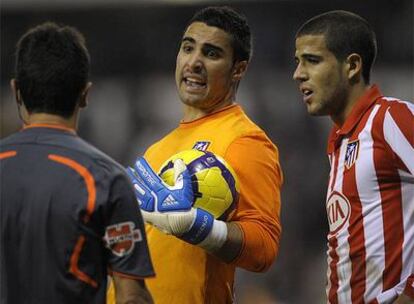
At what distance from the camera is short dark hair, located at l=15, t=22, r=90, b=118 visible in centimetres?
268

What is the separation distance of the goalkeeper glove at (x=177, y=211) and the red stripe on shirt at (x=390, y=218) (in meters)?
0.58

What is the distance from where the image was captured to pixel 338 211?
11.4 ft

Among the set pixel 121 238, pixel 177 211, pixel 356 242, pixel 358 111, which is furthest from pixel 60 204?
pixel 358 111

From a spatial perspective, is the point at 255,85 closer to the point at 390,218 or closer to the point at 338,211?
the point at 338,211

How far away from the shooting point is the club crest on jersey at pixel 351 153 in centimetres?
342

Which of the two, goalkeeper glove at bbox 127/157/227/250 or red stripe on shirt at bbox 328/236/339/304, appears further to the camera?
red stripe on shirt at bbox 328/236/339/304

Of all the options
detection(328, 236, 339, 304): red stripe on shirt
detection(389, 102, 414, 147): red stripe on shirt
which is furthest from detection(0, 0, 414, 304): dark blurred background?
detection(389, 102, 414, 147): red stripe on shirt

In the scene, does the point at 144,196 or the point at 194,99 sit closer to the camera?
the point at 144,196

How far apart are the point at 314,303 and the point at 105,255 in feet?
15.0

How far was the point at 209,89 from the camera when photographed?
12.8 ft

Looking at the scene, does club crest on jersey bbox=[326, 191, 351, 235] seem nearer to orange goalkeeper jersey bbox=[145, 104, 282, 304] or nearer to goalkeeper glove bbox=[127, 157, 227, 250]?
orange goalkeeper jersey bbox=[145, 104, 282, 304]

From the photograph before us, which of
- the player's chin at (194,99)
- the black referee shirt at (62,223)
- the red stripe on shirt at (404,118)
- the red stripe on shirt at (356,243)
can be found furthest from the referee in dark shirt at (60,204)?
the player's chin at (194,99)

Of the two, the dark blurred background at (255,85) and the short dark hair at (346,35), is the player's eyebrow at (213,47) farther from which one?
the dark blurred background at (255,85)

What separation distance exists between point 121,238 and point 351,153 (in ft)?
3.80
